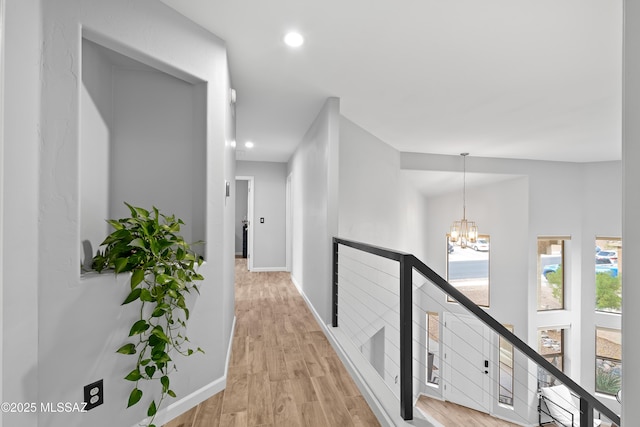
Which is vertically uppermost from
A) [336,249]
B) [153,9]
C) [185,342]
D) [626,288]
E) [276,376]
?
[153,9]

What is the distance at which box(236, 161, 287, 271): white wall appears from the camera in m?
6.68

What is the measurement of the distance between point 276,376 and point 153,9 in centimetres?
240

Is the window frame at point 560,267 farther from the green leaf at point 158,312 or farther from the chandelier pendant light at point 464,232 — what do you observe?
the green leaf at point 158,312

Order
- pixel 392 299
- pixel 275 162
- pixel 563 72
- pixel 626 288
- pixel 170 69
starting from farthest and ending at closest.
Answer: pixel 275 162
pixel 392 299
pixel 563 72
pixel 170 69
pixel 626 288

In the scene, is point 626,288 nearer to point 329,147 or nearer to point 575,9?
point 575,9

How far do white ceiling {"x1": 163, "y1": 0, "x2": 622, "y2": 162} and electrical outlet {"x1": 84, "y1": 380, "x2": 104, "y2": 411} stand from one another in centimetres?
200

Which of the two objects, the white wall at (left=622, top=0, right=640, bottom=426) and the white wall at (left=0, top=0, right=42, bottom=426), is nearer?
the white wall at (left=622, top=0, right=640, bottom=426)

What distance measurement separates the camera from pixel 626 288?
0.66 meters

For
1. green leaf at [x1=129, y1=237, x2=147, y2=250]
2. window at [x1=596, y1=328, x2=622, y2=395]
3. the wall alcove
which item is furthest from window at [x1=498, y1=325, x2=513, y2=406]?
green leaf at [x1=129, y1=237, x2=147, y2=250]

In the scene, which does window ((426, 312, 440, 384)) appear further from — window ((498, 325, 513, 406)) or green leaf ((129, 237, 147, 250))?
green leaf ((129, 237, 147, 250))

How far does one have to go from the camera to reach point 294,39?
7.29ft

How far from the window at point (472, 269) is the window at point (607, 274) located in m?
1.89

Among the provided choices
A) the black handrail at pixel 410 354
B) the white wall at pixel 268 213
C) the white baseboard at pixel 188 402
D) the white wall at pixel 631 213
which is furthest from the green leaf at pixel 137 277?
the white wall at pixel 268 213

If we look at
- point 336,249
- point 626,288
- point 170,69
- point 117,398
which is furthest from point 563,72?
point 117,398
